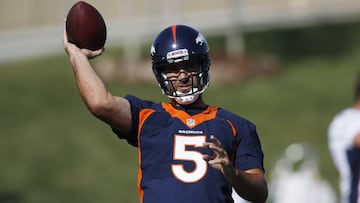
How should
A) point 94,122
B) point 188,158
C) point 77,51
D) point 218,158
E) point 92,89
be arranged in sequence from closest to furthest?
point 218,158
point 92,89
point 77,51
point 188,158
point 94,122

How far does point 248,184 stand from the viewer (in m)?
4.62

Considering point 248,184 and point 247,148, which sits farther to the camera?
point 247,148

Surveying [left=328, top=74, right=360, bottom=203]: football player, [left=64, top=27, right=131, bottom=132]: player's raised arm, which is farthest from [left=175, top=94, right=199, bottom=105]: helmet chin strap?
[left=328, top=74, right=360, bottom=203]: football player

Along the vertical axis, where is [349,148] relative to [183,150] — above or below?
below

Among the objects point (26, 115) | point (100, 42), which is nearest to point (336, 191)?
point (26, 115)

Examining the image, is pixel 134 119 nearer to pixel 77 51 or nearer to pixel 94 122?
pixel 77 51

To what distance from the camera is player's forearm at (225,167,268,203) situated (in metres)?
4.45

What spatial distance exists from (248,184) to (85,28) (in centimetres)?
97

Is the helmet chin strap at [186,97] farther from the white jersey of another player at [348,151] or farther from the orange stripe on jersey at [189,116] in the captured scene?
the white jersey of another player at [348,151]

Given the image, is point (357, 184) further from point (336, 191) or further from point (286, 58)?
point (286, 58)

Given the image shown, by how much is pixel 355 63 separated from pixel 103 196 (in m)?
7.16

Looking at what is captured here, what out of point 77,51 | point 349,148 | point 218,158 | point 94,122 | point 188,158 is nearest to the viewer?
point 218,158

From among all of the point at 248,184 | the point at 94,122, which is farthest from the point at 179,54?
the point at 94,122

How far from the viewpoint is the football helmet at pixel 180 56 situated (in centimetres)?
483
